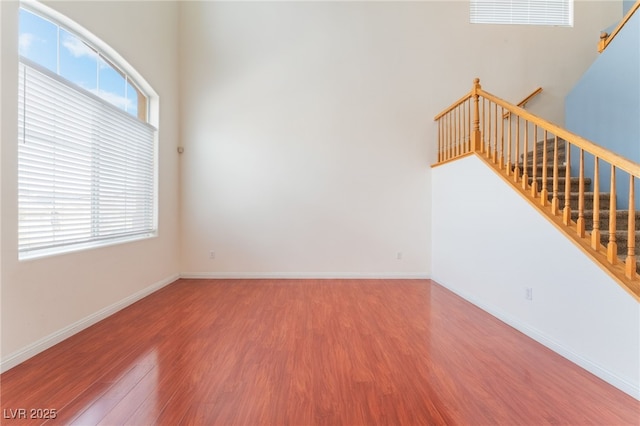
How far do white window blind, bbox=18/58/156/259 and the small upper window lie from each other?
142mm

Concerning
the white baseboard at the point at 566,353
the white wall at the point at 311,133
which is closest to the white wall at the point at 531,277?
the white baseboard at the point at 566,353

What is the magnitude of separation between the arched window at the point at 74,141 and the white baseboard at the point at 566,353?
13.2 feet

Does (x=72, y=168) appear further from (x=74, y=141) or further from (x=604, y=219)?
(x=604, y=219)

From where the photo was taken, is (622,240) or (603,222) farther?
(603,222)

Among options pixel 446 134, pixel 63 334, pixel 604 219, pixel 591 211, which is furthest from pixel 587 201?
pixel 63 334

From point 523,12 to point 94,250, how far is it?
6864 mm

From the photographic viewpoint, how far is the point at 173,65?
13.7 ft

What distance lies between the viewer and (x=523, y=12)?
15.0 feet

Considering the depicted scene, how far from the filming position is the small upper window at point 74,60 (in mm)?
2131

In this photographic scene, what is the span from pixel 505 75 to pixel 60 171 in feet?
19.5

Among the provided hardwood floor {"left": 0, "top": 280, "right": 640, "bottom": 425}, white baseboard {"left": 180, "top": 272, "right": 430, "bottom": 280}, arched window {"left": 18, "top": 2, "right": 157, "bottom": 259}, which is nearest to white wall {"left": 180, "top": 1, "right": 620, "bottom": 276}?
white baseboard {"left": 180, "top": 272, "right": 430, "bottom": 280}

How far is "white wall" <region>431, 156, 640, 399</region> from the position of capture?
1732 millimetres

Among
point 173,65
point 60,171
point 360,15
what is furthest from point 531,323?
point 173,65

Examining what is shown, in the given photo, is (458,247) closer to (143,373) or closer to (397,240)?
(397,240)
